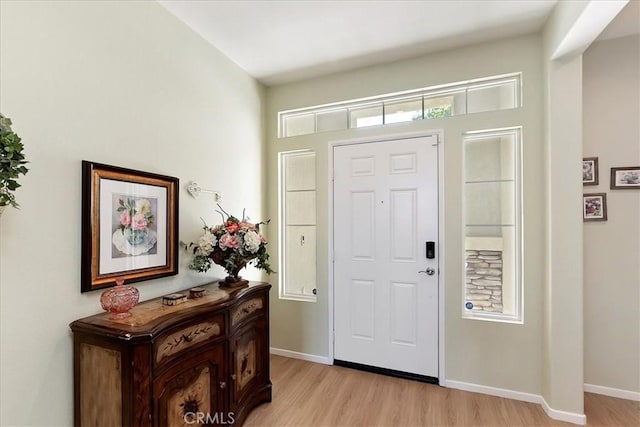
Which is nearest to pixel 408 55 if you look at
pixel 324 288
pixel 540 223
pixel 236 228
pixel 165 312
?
pixel 540 223

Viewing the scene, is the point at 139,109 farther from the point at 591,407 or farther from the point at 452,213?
the point at 591,407

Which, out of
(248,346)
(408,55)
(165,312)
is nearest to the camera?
(165,312)

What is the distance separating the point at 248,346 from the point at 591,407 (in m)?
2.61

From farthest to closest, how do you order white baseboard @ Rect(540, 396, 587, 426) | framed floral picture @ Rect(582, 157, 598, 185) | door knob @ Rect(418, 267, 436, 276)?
door knob @ Rect(418, 267, 436, 276), framed floral picture @ Rect(582, 157, 598, 185), white baseboard @ Rect(540, 396, 587, 426)

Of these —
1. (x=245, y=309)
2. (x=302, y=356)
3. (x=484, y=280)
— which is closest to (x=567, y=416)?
(x=484, y=280)

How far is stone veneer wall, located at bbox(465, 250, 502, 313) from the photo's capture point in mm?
2572

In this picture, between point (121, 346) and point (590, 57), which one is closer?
point (121, 346)

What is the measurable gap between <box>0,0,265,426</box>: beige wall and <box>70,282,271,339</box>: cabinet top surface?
16 centimetres

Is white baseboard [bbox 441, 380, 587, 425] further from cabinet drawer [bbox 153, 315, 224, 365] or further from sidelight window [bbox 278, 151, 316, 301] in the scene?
cabinet drawer [bbox 153, 315, 224, 365]

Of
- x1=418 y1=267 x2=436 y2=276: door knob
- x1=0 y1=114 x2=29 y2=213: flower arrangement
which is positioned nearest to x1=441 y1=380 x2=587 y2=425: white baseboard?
x1=418 y1=267 x2=436 y2=276: door knob

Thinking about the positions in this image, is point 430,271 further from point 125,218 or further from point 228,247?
point 125,218

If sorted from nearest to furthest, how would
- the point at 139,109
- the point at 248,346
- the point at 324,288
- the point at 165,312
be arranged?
1. the point at 165,312
2. the point at 139,109
3. the point at 248,346
4. the point at 324,288

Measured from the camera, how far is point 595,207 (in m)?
2.48

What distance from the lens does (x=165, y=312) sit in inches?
62.9
